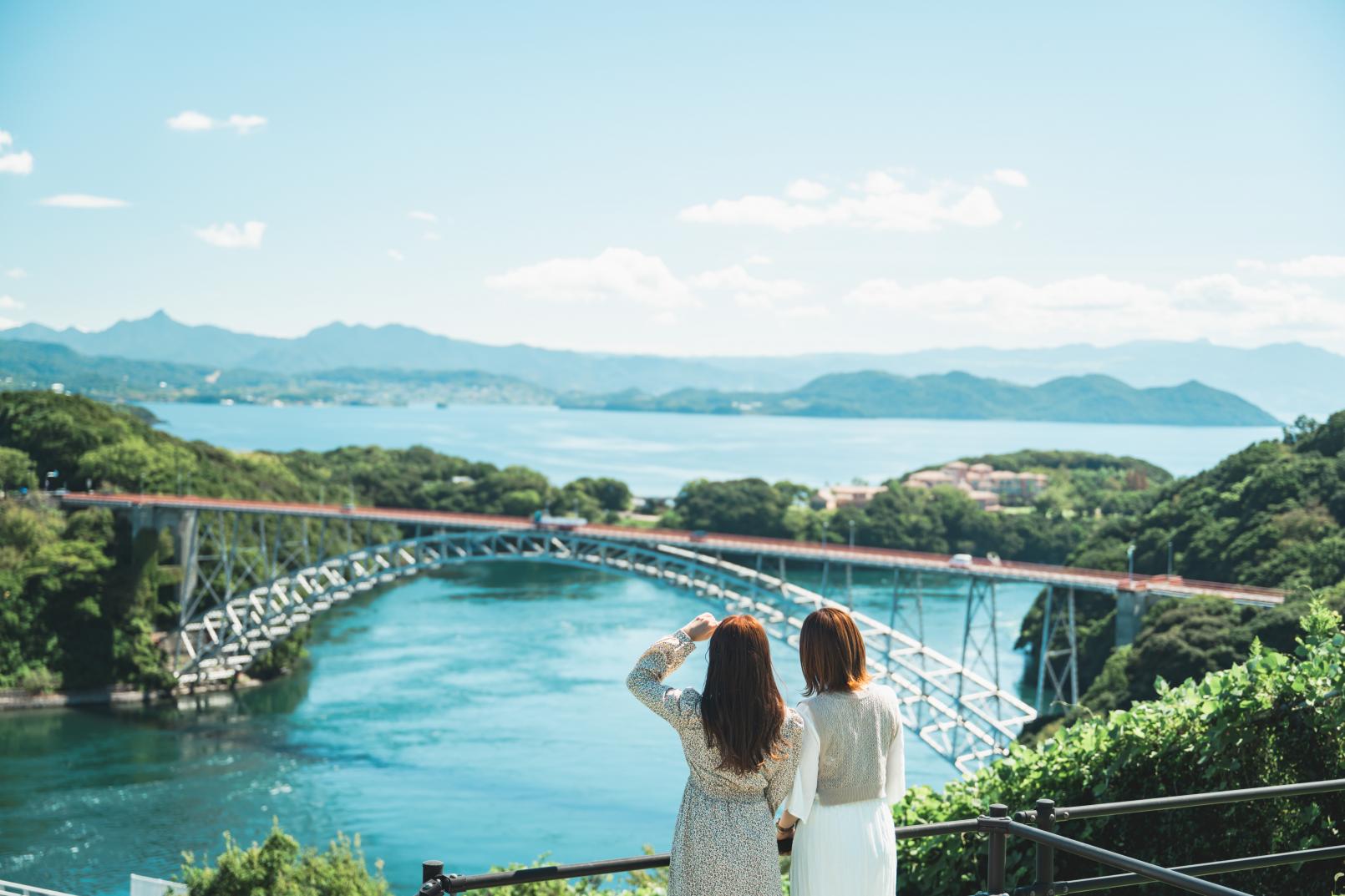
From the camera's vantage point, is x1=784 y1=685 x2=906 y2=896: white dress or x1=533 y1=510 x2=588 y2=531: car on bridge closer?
x1=784 y1=685 x2=906 y2=896: white dress

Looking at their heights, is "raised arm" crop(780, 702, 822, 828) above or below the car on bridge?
above

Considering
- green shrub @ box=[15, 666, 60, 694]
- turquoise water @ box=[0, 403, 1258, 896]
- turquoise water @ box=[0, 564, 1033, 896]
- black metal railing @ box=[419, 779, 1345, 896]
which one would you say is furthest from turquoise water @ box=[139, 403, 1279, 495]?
black metal railing @ box=[419, 779, 1345, 896]

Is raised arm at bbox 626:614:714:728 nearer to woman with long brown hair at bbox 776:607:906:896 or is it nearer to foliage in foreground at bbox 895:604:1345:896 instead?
woman with long brown hair at bbox 776:607:906:896

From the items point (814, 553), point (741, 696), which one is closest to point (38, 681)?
point (814, 553)

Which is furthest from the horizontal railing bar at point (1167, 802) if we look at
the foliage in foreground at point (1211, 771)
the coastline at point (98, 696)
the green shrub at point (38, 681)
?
the green shrub at point (38, 681)

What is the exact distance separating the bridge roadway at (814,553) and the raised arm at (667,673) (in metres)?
23.2

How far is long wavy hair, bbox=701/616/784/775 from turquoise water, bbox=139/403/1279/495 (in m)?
87.0

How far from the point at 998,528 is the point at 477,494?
2517cm

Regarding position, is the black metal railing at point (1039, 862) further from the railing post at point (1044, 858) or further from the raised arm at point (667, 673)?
the raised arm at point (667, 673)

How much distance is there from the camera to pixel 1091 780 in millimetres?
6676

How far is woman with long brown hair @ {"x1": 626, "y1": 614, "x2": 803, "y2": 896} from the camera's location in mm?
2918

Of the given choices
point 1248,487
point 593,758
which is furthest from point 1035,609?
point 593,758

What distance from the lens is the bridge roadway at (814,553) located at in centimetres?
2566

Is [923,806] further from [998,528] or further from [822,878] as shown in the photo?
[998,528]
